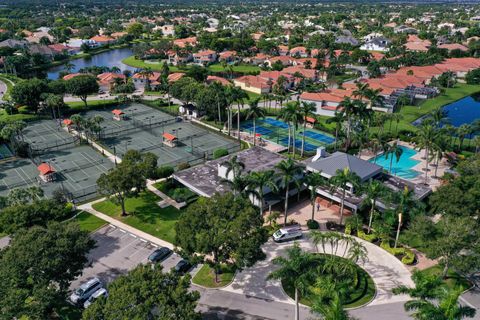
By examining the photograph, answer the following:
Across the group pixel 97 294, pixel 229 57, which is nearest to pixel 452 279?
pixel 97 294

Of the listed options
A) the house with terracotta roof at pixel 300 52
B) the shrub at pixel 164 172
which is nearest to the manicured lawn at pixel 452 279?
the shrub at pixel 164 172

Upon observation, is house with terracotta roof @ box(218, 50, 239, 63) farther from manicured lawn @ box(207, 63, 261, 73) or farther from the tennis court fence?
the tennis court fence

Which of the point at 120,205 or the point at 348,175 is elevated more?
the point at 348,175

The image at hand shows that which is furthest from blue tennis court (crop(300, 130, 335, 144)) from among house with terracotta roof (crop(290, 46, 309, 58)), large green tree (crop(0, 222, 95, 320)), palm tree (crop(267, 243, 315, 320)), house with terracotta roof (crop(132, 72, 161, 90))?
house with terracotta roof (crop(290, 46, 309, 58))

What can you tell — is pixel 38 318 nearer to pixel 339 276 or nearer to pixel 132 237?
pixel 132 237

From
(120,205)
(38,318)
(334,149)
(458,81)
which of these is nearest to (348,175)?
(334,149)

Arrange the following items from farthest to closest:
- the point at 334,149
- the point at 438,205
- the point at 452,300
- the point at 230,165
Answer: the point at 334,149, the point at 230,165, the point at 438,205, the point at 452,300
